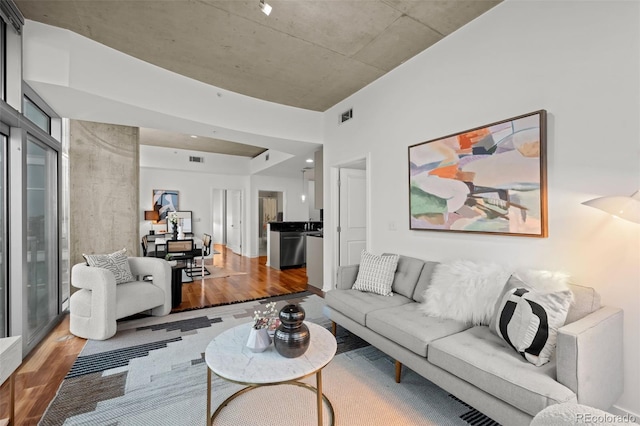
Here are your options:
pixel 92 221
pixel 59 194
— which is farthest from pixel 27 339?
pixel 92 221

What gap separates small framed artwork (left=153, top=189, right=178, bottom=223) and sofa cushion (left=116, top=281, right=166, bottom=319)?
5.03 m

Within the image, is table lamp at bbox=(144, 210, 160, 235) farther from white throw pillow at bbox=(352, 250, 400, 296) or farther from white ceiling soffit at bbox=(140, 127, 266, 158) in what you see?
white throw pillow at bbox=(352, 250, 400, 296)

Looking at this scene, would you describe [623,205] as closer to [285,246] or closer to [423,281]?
[423,281]

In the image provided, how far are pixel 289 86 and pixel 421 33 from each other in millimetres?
1794

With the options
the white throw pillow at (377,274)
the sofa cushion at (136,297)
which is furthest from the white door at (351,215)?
the sofa cushion at (136,297)

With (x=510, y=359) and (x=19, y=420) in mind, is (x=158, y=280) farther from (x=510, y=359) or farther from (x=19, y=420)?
(x=510, y=359)

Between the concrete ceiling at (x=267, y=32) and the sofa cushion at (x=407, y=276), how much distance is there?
7.53 feet

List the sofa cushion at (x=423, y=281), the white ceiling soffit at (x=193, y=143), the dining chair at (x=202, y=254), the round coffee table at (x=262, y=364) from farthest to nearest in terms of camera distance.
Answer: the white ceiling soffit at (x=193, y=143) < the dining chair at (x=202, y=254) < the sofa cushion at (x=423, y=281) < the round coffee table at (x=262, y=364)

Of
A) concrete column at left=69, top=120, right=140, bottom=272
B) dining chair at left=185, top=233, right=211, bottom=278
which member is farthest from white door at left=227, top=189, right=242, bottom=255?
concrete column at left=69, top=120, right=140, bottom=272

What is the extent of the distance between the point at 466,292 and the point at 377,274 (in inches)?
36.9

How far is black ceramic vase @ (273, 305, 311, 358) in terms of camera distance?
1.69 metres

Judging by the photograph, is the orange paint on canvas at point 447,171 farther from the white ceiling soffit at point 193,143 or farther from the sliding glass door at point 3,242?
the white ceiling soffit at point 193,143

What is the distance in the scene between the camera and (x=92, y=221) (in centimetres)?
425

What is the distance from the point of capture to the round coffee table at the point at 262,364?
1.50 meters
